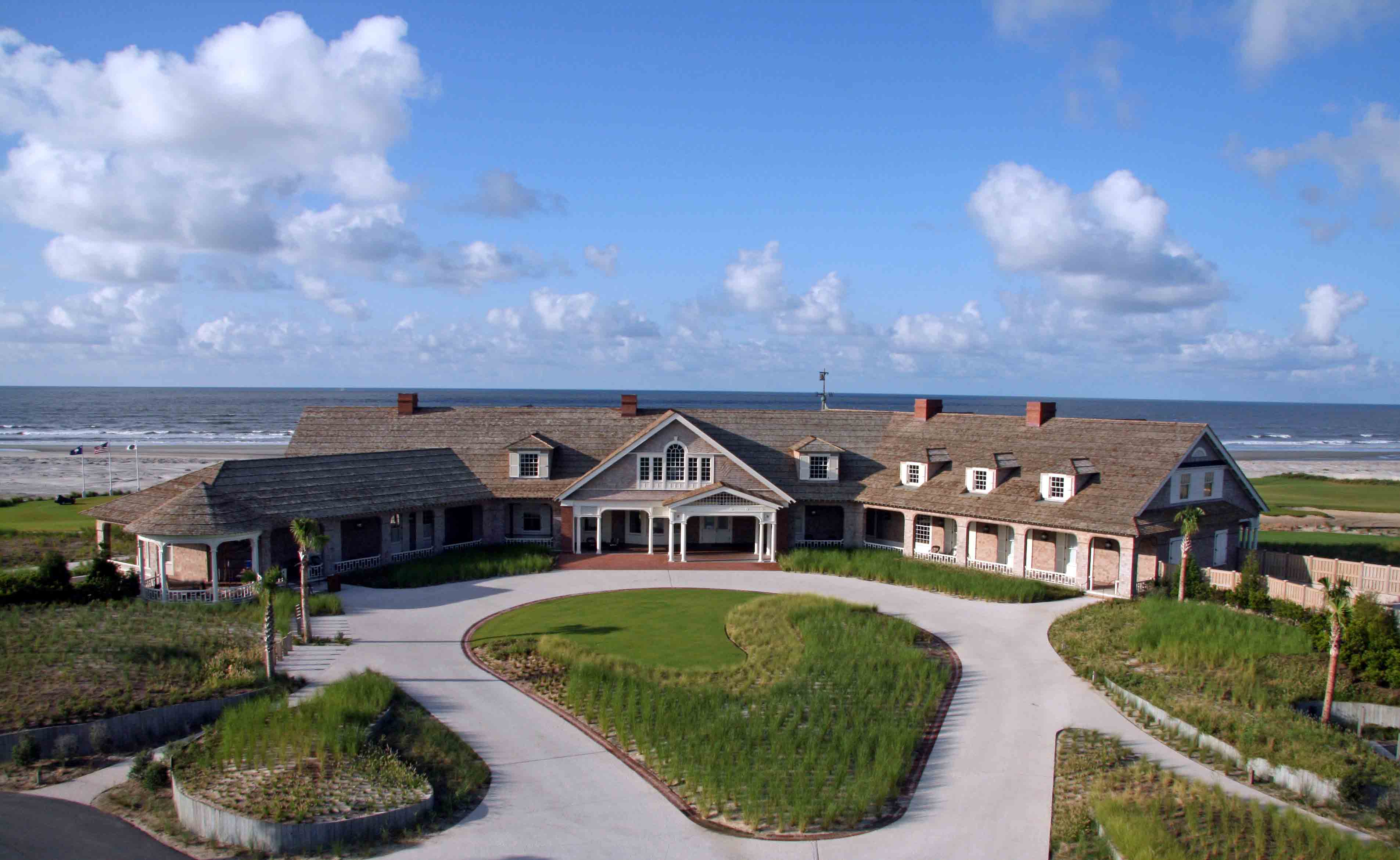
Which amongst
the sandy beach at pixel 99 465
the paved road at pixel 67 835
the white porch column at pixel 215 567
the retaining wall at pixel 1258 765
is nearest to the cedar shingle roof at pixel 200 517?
the white porch column at pixel 215 567

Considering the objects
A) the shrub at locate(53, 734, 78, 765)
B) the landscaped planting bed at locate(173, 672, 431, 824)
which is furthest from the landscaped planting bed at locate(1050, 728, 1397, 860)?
the shrub at locate(53, 734, 78, 765)

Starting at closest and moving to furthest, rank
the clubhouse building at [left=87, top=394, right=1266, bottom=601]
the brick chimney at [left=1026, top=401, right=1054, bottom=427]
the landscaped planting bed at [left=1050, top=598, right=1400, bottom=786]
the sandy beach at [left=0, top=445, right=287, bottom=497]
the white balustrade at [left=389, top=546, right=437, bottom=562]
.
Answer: the landscaped planting bed at [left=1050, top=598, right=1400, bottom=786] → the clubhouse building at [left=87, top=394, right=1266, bottom=601] → the white balustrade at [left=389, top=546, right=437, bottom=562] → the brick chimney at [left=1026, top=401, right=1054, bottom=427] → the sandy beach at [left=0, top=445, right=287, bottom=497]

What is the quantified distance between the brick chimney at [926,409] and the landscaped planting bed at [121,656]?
28264 millimetres

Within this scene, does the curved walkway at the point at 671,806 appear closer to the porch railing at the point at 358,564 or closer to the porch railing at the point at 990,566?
the porch railing at the point at 358,564

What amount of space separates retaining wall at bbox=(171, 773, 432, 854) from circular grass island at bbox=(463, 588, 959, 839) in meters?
4.98

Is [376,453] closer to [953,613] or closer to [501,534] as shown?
[501,534]

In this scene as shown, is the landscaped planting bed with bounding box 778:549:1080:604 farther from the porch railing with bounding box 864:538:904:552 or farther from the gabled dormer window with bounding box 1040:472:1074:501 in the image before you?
the gabled dormer window with bounding box 1040:472:1074:501

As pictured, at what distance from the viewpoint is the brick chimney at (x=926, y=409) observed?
44.5m

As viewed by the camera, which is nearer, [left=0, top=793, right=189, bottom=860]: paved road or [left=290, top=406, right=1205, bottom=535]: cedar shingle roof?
[left=0, top=793, right=189, bottom=860]: paved road

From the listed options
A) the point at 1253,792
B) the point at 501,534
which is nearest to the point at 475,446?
the point at 501,534

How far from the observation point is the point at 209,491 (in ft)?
104

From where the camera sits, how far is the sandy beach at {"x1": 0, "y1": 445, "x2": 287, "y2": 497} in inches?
2707

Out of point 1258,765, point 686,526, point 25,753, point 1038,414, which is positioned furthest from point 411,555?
point 1258,765

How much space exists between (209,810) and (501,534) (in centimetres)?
2731
